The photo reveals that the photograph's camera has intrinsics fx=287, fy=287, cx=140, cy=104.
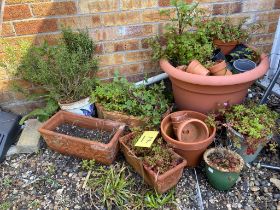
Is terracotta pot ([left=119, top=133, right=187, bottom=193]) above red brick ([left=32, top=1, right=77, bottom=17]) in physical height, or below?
below

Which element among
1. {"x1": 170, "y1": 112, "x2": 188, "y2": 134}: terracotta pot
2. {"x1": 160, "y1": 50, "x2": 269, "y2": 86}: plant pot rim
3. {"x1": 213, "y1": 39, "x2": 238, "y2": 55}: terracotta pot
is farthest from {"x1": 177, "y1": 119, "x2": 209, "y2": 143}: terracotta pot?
{"x1": 213, "y1": 39, "x2": 238, "y2": 55}: terracotta pot

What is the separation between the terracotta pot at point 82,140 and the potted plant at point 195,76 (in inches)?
21.7

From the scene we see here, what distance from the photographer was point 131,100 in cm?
229

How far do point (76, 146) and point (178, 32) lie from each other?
125 cm

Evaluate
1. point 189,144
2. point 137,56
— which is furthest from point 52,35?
point 189,144

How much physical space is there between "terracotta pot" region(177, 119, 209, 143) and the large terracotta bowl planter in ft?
0.63

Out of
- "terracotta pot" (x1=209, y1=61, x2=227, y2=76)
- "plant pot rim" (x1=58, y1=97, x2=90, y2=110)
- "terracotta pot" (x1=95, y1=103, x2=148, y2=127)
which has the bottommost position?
"terracotta pot" (x1=95, y1=103, x2=148, y2=127)

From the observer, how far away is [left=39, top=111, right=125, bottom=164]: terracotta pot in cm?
202

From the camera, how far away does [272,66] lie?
9.30 ft

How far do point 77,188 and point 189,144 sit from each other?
2.74ft

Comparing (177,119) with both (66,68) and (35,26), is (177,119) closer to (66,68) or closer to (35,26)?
(66,68)

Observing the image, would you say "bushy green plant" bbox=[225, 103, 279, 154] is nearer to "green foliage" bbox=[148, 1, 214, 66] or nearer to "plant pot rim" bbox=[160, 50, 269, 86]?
"plant pot rim" bbox=[160, 50, 269, 86]

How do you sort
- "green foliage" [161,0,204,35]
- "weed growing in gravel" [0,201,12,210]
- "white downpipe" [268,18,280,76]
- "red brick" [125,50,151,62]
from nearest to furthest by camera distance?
"weed growing in gravel" [0,201,12,210]
"green foliage" [161,0,204,35]
"red brick" [125,50,151,62]
"white downpipe" [268,18,280,76]

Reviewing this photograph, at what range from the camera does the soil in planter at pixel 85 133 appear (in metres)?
2.17
